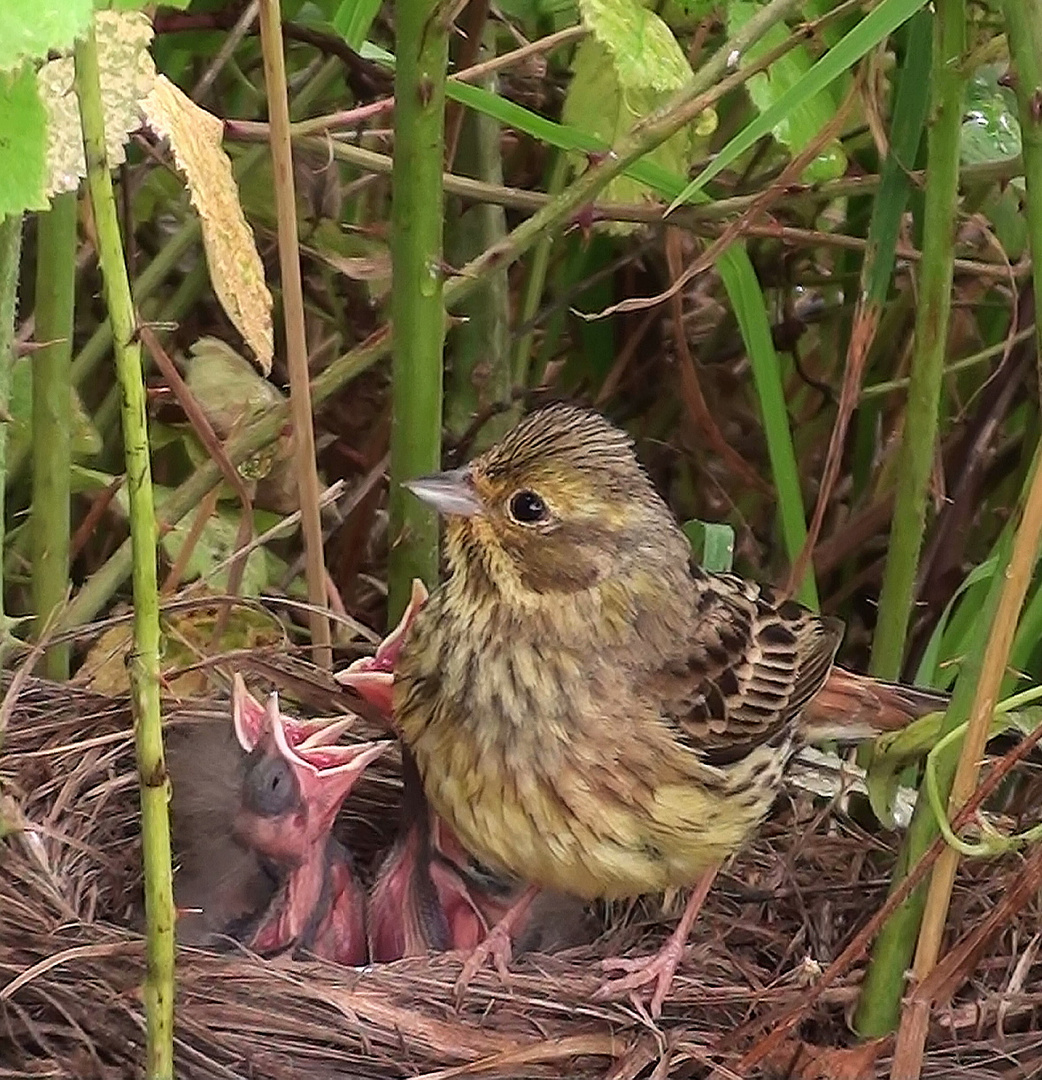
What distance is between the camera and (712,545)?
7.60 ft

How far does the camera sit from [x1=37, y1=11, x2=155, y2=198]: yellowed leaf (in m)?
1.10

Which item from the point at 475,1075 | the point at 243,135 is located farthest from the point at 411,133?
the point at 475,1075

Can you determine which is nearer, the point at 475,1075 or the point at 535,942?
the point at 475,1075

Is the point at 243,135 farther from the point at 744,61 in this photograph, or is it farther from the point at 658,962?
the point at 658,962

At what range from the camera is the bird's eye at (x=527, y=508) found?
74.1 inches

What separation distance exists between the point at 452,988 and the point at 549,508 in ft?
1.66

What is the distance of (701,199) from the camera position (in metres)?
2.10

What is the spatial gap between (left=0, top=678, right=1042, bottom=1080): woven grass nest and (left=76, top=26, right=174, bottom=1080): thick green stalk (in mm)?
347

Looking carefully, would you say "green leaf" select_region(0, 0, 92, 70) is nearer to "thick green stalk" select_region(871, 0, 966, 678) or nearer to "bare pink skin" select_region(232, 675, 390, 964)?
"thick green stalk" select_region(871, 0, 966, 678)

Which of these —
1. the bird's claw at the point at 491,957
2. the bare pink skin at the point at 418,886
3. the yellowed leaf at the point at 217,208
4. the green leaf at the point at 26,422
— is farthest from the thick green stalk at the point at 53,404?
the bird's claw at the point at 491,957

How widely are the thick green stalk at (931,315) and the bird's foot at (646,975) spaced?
470 millimetres

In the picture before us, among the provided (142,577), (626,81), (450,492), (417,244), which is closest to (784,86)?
(626,81)

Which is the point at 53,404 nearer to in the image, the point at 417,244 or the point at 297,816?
the point at 417,244

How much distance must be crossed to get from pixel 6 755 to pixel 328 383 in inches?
22.3
